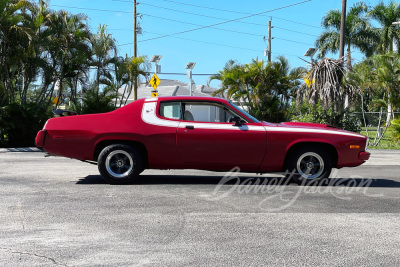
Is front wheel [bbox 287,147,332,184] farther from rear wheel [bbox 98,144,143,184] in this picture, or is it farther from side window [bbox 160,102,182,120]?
rear wheel [bbox 98,144,143,184]

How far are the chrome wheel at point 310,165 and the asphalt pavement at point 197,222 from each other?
0.34 metres

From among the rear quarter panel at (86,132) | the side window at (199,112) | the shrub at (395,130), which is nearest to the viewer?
the rear quarter panel at (86,132)

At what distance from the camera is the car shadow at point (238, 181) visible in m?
9.27

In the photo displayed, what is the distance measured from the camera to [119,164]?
8906 millimetres

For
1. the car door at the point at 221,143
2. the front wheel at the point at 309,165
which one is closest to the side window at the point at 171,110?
the car door at the point at 221,143

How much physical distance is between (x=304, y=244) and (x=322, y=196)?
122 inches

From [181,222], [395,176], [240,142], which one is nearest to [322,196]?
[240,142]

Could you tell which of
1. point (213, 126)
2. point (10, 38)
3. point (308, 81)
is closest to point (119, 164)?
point (213, 126)

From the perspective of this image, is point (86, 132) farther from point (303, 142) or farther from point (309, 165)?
point (309, 165)

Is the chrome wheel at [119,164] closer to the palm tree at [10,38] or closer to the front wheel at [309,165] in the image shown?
the front wheel at [309,165]

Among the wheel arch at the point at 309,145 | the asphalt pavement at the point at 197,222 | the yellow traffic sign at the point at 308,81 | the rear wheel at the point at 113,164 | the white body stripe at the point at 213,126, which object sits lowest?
the asphalt pavement at the point at 197,222

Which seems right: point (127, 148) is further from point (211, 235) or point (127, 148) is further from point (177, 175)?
point (211, 235)

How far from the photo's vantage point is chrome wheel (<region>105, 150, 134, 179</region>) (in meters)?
8.83

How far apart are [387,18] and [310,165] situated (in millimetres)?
43219
